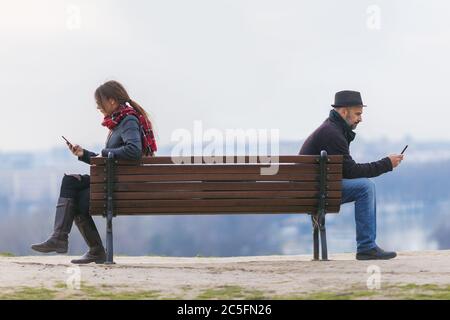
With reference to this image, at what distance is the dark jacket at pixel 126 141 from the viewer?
8844mm

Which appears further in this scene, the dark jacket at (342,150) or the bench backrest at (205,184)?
the dark jacket at (342,150)

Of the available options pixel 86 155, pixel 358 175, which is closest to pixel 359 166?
pixel 358 175

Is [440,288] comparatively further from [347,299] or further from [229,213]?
[229,213]

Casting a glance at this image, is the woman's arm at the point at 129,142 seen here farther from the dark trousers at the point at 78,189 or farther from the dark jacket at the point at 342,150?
the dark jacket at the point at 342,150

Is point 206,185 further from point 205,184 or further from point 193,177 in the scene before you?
point 193,177

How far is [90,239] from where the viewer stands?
930 cm

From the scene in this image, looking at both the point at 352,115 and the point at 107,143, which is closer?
the point at 107,143

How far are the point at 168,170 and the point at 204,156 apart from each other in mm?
401

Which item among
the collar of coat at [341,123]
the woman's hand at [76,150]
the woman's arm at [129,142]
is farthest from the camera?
the collar of coat at [341,123]

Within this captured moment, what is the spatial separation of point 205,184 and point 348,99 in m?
1.63

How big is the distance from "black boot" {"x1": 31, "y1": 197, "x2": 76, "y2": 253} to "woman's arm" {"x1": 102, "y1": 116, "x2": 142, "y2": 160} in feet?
1.99

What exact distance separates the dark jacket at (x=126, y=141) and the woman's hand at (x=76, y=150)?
308 mm

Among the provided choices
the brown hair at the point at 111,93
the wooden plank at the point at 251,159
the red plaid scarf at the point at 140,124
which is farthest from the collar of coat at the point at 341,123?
the brown hair at the point at 111,93

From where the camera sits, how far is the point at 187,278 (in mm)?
7895
